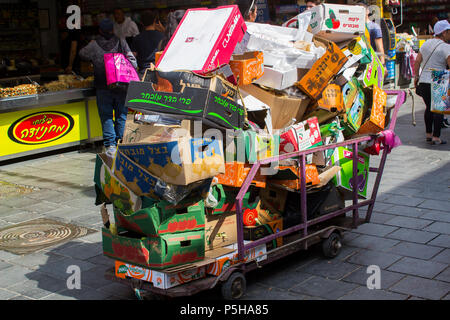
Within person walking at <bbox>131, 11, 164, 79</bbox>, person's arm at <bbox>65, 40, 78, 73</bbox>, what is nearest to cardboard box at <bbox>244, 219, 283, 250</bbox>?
person walking at <bbox>131, 11, 164, 79</bbox>

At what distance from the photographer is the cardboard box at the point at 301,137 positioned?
14.4 feet

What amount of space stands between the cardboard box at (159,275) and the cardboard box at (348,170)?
1550mm

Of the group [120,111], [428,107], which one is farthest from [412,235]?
[120,111]

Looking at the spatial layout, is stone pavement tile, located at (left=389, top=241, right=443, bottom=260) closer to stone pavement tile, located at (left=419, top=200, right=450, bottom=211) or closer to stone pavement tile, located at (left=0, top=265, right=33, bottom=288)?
stone pavement tile, located at (left=419, top=200, right=450, bottom=211)

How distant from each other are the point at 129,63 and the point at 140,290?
4.83m

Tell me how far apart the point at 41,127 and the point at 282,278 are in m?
5.71

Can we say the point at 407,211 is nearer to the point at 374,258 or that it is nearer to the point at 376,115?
the point at 374,258

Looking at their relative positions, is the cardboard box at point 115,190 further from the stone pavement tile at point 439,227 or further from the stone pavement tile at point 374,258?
the stone pavement tile at point 439,227

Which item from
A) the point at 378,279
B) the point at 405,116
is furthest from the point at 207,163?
the point at 405,116

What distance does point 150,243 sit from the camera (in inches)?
152

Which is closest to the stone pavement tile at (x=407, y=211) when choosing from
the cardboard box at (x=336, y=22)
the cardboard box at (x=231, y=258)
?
the cardboard box at (x=336, y=22)

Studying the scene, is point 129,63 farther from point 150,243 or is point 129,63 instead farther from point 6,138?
point 150,243

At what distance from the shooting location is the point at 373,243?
5254mm
